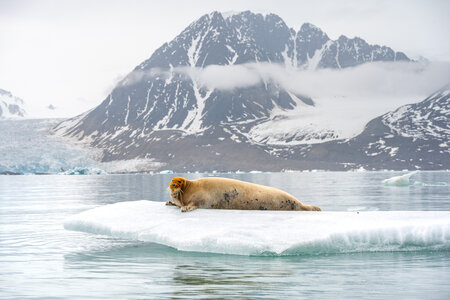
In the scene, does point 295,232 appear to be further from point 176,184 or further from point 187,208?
point 176,184

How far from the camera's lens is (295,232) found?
1259 cm

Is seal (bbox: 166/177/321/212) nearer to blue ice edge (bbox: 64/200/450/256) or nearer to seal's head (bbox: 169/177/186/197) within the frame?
seal's head (bbox: 169/177/186/197)

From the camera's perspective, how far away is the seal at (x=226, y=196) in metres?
15.6

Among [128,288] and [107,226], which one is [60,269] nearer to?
[128,288]

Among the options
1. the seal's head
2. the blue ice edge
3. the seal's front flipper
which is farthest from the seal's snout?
the blue ice edge

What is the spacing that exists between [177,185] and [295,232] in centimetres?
413

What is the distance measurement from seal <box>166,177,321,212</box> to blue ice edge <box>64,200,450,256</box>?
2.88 ft

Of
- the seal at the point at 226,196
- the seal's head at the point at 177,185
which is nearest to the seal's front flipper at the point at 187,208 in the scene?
the seal at the point at 226,196

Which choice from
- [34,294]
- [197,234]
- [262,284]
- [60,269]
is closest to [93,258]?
[60,269]

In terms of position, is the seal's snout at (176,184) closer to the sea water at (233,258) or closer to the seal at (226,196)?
the seal at (226,196)

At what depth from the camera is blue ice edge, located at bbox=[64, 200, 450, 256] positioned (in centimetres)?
1237

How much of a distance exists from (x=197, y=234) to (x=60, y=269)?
343 cm

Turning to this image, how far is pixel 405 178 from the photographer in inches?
2581

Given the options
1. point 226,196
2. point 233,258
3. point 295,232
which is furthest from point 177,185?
point 295,232
